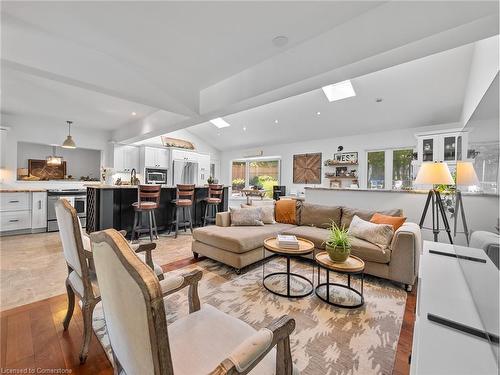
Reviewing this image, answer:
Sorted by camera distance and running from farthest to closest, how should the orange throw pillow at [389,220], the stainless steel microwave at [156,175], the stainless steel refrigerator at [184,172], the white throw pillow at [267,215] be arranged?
the stainless steel refrigerator at [184,172] < the stainless steel microwave at [156,175] < the white throw pillow at [267,215] < the orange throw pillow at [389,220]

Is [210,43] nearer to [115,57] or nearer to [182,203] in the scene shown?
[115,57]

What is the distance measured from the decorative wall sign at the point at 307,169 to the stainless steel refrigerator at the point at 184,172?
3.45 meters

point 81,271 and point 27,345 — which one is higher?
point 81,271

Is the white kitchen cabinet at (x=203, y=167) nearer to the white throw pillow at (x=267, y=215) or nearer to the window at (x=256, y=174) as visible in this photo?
the window at (x=256, y=174)

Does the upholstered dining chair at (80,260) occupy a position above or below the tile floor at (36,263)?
above

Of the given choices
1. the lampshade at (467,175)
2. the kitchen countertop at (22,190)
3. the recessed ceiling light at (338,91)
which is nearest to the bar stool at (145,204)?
the kitchen countertop at (22,190)

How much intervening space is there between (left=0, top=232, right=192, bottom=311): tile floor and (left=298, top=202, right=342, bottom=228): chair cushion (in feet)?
6.69

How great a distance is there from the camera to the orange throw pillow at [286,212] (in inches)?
159

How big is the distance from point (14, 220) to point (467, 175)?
6928mm

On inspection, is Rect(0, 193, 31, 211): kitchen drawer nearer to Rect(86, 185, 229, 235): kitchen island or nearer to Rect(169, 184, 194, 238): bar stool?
Rect(86, 185, 229, 235): kitchen island

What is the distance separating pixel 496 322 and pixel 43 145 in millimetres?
8100

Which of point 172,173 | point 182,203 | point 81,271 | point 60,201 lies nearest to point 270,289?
point 81,271

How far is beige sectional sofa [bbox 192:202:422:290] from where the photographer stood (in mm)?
2499

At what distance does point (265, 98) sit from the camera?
9.76 ft
